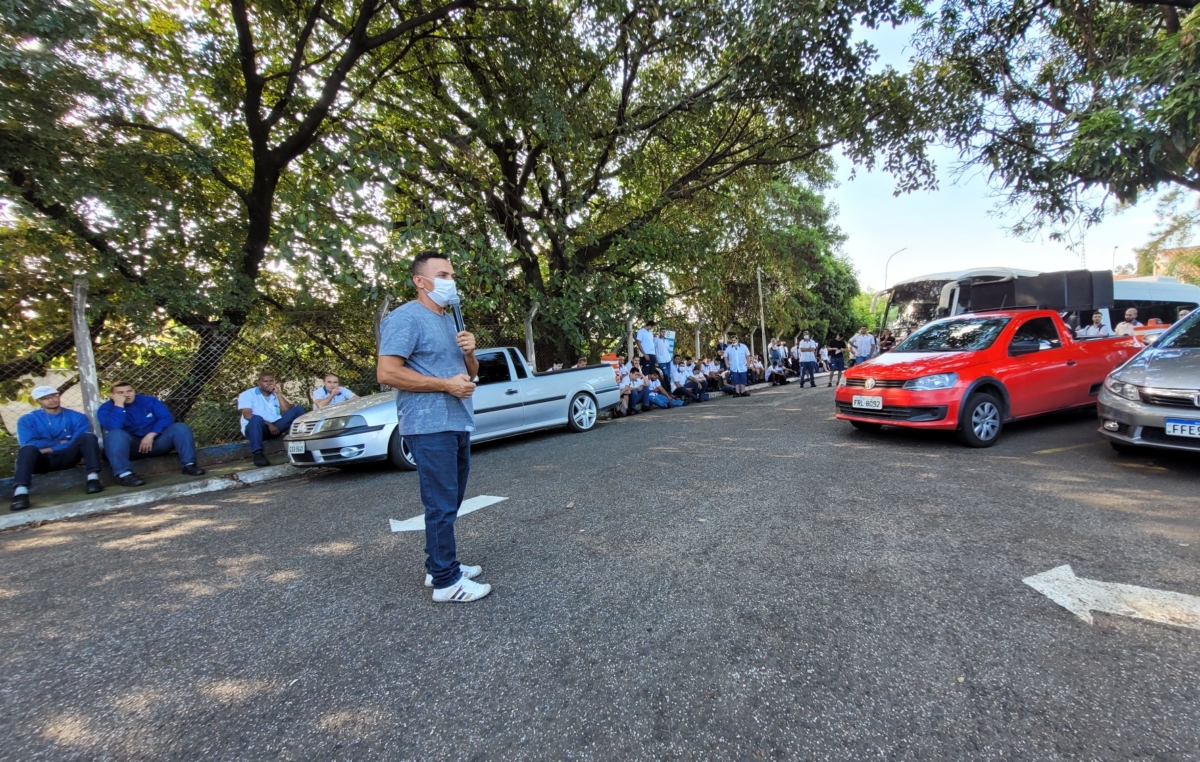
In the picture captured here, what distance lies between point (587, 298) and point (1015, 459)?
304 inches

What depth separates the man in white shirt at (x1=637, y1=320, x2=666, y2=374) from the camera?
492 inches

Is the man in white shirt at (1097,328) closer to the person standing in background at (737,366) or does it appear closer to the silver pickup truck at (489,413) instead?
the person standing in background at (737,366)

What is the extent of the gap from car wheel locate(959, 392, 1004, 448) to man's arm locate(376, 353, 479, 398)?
218 inches

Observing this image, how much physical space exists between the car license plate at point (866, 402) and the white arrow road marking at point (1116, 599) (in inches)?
141

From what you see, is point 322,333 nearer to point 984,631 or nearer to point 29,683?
point 29,683

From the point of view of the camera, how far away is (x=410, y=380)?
101 inches

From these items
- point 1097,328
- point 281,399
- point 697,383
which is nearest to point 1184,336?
point 1097,328

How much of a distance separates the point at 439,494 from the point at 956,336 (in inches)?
265

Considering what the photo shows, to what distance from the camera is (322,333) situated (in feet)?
27.9

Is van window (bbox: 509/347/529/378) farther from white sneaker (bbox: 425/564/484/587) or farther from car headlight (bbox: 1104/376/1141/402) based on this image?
car headlight (bbox: 1104/376/1141/402)

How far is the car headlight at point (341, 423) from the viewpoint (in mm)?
6023

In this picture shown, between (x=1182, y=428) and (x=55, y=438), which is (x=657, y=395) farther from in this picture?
(x=55, y=438)

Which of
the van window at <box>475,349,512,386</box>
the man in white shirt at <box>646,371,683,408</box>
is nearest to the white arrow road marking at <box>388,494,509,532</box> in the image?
the van window at <box>475,349,512,386</box>

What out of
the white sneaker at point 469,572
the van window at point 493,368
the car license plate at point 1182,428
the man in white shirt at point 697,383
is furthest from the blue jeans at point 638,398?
the white sneaker at point 469,572
